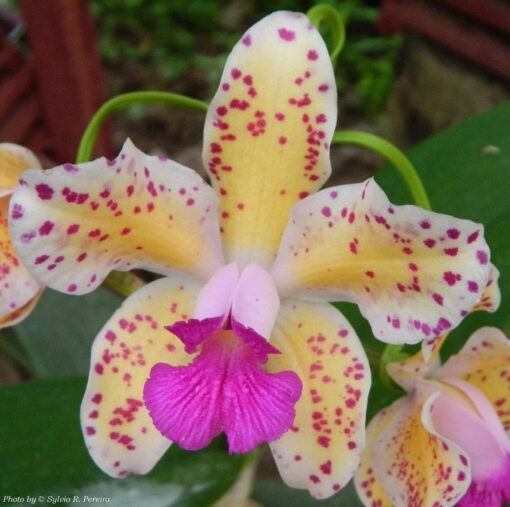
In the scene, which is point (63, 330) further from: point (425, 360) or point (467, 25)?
point (467, 25)

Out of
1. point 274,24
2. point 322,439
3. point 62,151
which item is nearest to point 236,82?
point 274,24

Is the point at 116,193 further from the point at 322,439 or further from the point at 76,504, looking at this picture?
the point at 76,504

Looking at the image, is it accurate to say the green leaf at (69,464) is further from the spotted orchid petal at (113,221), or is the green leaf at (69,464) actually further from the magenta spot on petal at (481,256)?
the magenta spot on petal at (481,256)

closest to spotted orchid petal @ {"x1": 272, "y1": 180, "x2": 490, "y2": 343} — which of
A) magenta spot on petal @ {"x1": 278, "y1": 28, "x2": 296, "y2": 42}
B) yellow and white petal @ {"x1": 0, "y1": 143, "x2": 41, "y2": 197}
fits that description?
magenta spot on petal @ {"x1": 278, "y1": 28, "x2": 296, "y2": 42}

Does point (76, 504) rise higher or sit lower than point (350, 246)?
lower

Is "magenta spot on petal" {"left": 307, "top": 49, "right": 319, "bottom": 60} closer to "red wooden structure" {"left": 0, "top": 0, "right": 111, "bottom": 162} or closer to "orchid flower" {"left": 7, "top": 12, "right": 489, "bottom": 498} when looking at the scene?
"orchid flower" {"left": 7, "top": 12, "right": 489, "bottom": 498}

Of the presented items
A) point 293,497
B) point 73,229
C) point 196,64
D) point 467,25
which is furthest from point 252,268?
point 196,64
